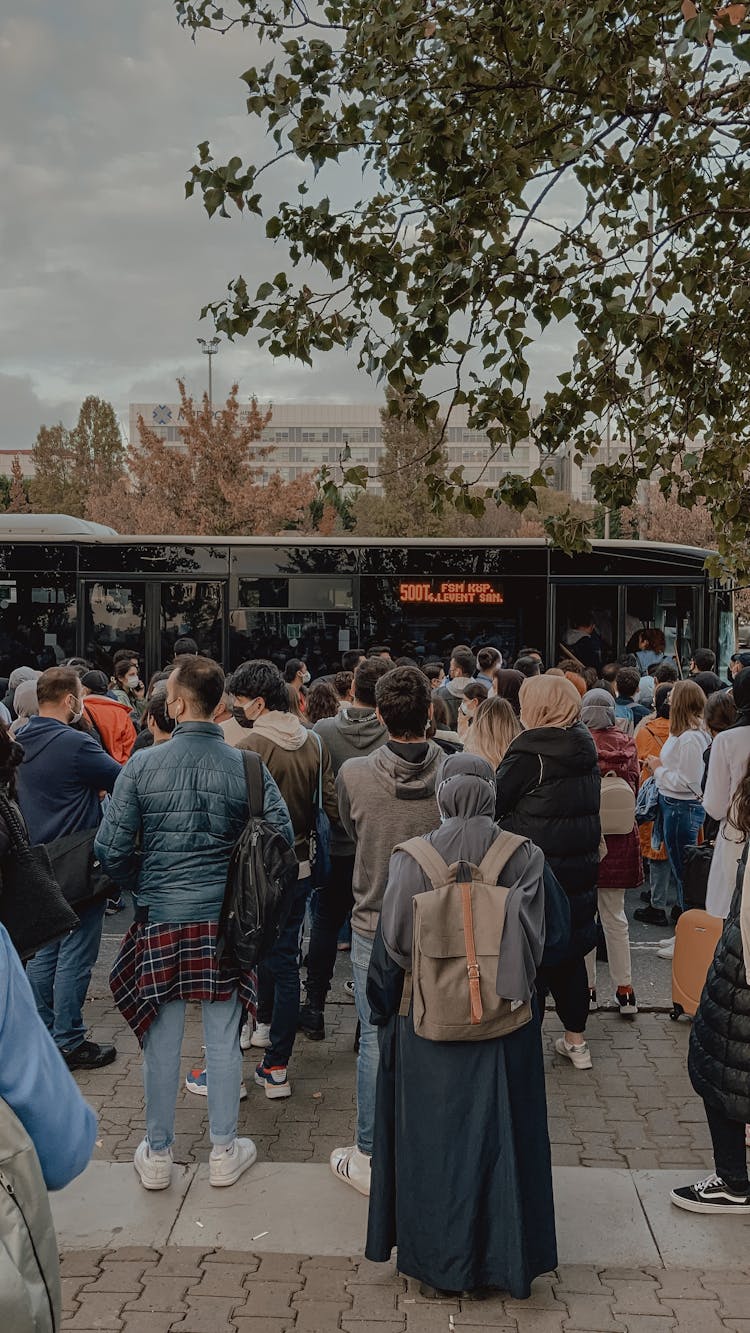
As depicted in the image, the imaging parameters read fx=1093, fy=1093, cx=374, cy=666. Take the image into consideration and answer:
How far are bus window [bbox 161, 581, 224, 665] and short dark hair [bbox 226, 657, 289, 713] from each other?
9.22 metres

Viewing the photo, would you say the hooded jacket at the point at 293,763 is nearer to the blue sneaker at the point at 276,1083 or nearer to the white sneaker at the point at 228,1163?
the blue sneaker at the point at 276,1083

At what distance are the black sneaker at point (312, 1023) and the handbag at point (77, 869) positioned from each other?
140 cm

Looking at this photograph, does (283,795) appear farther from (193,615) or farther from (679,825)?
(193,615)

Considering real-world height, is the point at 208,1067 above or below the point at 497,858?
below

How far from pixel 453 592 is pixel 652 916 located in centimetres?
704

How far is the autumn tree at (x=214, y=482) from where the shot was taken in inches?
1379

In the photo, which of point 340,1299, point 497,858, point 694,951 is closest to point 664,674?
point 694,951

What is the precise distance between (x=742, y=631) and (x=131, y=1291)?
146 ft

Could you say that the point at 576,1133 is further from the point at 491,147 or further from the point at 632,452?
the point at 491,147

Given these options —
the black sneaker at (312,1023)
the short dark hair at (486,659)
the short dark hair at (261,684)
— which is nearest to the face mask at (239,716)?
the short dark hair at (261,684)

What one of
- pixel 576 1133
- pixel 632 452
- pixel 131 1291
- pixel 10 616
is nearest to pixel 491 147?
pixel 632 452

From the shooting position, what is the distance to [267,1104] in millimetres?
5324

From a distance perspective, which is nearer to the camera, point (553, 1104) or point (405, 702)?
point (405, 702)

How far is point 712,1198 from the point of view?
426cm
